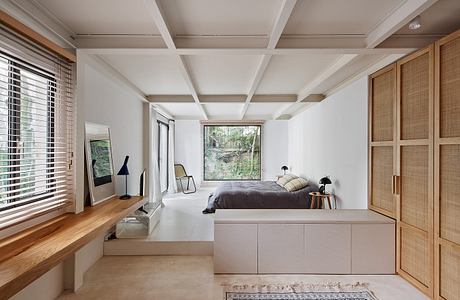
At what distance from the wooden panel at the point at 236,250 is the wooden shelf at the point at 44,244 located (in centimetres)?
108

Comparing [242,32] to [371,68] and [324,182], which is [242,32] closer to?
[371,68]

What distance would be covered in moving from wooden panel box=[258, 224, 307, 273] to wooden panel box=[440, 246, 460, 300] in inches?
46.5

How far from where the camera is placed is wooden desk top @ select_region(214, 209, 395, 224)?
2.93 meters

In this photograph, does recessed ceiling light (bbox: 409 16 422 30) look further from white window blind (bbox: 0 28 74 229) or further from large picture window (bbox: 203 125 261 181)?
large picture window (bbox: 203 125 261 181)

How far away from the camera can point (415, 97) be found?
2555 millimetres

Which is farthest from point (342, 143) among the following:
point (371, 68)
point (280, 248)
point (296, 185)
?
point (280, 248)

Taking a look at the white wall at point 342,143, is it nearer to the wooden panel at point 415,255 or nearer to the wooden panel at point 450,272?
the wooden panel at point 415,255

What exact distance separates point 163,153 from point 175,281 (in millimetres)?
4826

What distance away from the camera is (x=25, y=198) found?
204cm

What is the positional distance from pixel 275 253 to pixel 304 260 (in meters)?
0.33

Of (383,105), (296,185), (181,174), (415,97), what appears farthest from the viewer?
(181,174)

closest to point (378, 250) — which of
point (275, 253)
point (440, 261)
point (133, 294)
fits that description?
point (440, 261)

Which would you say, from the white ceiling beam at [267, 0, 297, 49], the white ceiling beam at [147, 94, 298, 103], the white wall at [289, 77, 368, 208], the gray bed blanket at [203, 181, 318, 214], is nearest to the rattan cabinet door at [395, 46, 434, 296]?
the white wall at [289, 77, 368, 208]

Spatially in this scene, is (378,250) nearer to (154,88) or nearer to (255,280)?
(255,280)
